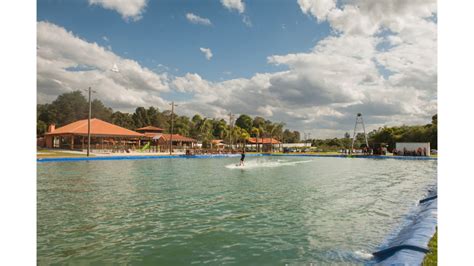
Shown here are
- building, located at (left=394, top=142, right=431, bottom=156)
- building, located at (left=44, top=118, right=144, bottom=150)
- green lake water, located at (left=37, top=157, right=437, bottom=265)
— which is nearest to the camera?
green lake water, located at (left=37, top=157, right=437, bottom=265)

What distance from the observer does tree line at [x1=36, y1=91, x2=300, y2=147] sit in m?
64.7

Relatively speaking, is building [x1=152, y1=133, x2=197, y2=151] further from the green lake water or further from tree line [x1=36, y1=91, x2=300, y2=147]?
the green lake water

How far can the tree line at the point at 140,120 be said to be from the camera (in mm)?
64688

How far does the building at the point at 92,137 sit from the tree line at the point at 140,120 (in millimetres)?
17901

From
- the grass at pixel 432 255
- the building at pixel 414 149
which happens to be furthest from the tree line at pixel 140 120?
the grass at pixel 432 255

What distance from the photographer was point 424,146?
37.8 m

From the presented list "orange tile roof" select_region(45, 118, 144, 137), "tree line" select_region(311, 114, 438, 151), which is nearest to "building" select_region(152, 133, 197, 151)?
"orange tile roof" select_region(45, 118, 144, 137)

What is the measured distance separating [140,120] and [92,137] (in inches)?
1449

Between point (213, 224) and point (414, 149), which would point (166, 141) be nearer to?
point (414, 149)

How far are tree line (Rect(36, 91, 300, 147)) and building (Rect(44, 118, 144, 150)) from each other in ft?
58.7
